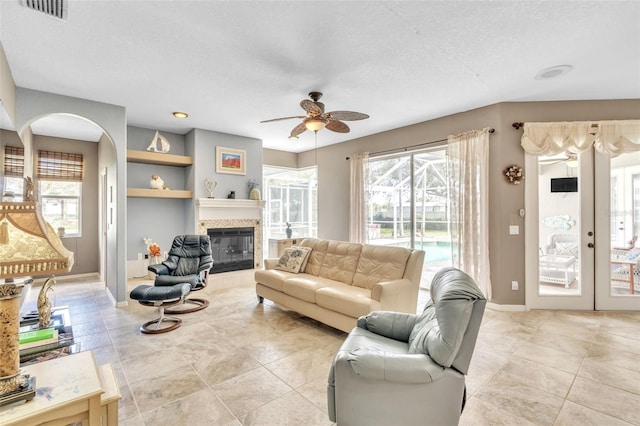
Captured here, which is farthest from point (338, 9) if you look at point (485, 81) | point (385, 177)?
point (385, 177)

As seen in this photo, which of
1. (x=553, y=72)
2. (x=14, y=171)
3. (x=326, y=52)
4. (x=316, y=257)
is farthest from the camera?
(x=316, y=257)

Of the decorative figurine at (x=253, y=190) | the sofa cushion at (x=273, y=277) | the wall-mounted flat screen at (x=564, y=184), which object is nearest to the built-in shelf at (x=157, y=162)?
the decorative figurine at (x=253, y=190)

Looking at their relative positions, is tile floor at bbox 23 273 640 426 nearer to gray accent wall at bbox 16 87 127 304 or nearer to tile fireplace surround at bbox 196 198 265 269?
gray accent wall at bbox 16 87 127 304

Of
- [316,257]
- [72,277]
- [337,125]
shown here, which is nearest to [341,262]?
[316,257]

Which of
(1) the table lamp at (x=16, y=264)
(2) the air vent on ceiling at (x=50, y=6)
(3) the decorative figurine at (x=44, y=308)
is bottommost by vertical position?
(3) the decorative figurine at (x=44, y=308)

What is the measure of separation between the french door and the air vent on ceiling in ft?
16.1

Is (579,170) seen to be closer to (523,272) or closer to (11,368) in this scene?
(523,272)

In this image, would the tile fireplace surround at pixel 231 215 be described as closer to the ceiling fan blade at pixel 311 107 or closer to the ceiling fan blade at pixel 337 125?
the ceiling fan blade at pixel 337 125

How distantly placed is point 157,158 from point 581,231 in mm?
6268

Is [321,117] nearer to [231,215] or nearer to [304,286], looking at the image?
[304,286]

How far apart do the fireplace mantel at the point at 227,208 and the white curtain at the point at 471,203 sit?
346cm

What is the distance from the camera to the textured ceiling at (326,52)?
7.02ft

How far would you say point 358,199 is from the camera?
18.5 ft

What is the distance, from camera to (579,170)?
155 inches
